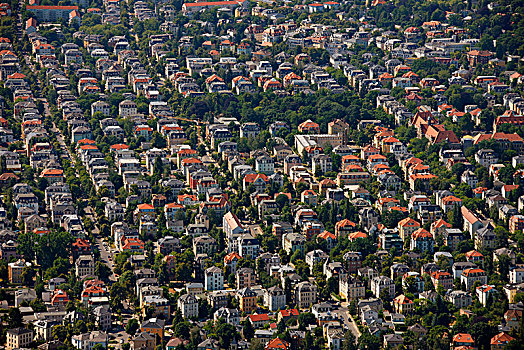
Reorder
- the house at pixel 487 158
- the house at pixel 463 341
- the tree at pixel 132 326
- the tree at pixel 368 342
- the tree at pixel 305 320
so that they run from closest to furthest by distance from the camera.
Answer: the tree at pixel 368 342 → the house at pixel 463 341 → the tree at pixel 132 326 → the tree at pixel 305 320 → the house at pixel 487 158

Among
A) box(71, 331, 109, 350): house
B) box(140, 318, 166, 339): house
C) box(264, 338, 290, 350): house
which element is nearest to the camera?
box(264, 338, 290, 350): house

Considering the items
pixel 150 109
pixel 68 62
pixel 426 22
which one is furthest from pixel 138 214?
pixel 426 22

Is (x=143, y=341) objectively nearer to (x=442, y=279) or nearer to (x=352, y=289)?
(x=352, y=289)

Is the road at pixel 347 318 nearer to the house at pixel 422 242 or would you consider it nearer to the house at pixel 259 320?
the house at pixel 259 320

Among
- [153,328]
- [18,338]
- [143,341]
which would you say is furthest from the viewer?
[153,328]

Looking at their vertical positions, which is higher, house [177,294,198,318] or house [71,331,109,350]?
house [71,331,109,350]

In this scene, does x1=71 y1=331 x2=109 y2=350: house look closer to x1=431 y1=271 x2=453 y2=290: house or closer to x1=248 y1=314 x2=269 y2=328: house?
x1=248 y1=314 x2=269 y2=328: house

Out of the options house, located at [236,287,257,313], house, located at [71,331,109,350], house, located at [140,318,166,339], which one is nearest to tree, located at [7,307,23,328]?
house, located at [71,331,109,350]

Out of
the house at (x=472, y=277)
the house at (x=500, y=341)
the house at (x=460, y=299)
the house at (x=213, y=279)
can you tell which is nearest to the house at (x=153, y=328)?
the house at (x=213, y=279)

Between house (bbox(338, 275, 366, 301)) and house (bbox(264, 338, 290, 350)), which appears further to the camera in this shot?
house (bbox(338, 275, 366, 301))

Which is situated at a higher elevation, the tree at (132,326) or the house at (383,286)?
the tree at (132,326)

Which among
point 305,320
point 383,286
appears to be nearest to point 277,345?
point 305,320

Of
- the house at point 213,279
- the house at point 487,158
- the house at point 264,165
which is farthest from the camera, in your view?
the house at point 487,158

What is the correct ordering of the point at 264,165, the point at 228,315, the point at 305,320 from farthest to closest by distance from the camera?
1. the point at 264,165
2. the point at 228,315
3. the point at 305,320
